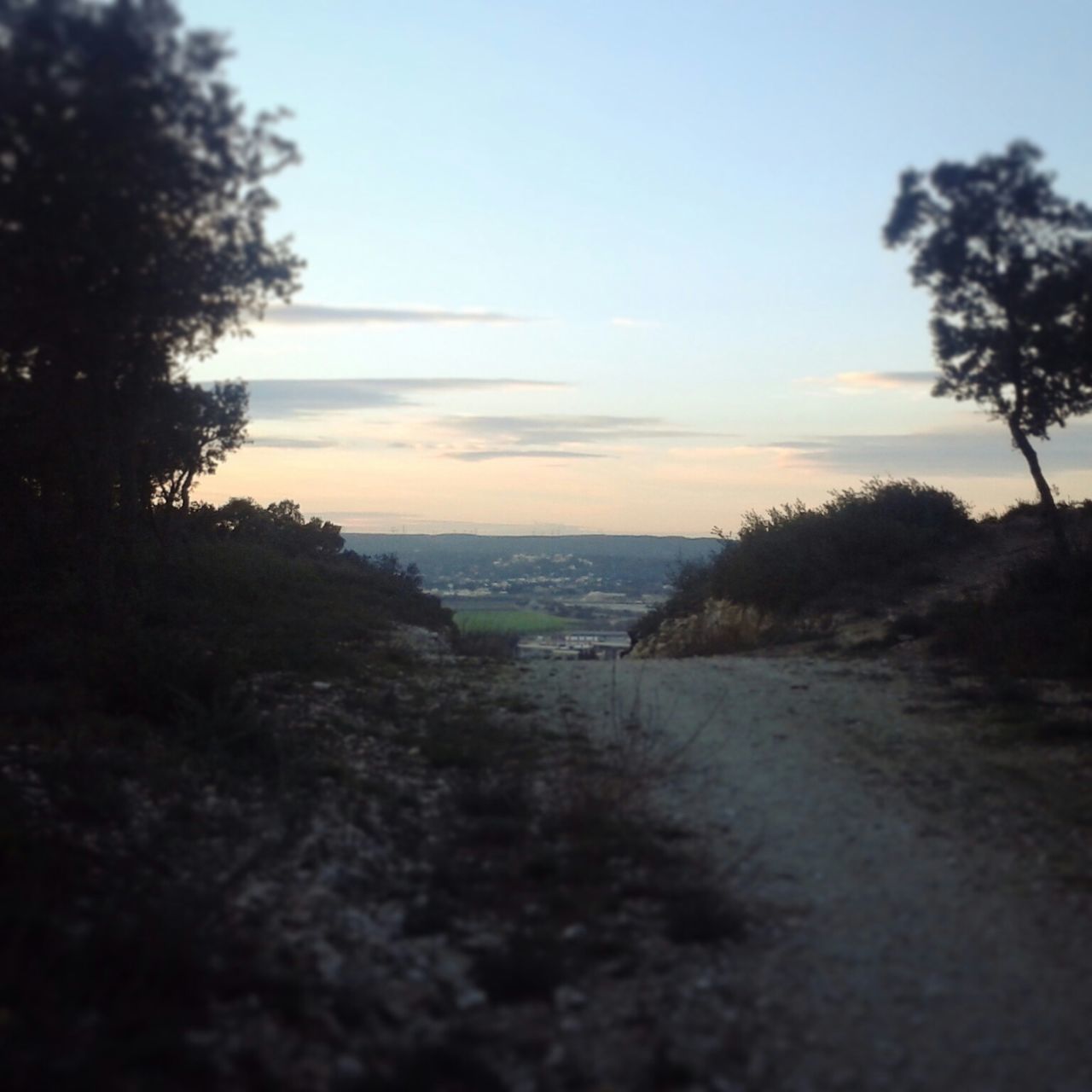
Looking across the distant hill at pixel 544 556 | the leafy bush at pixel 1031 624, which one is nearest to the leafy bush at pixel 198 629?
the distant hill at pixel 544 556

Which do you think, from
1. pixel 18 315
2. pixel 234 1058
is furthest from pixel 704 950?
pixel 18 315

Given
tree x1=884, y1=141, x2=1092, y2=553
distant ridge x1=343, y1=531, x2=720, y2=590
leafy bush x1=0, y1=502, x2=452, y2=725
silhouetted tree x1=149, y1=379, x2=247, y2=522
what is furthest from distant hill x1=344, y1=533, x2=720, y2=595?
tree x1=884, y1=141, x2=1092, y2=553

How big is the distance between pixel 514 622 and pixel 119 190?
11820mm

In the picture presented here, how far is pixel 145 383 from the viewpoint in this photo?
13984mm

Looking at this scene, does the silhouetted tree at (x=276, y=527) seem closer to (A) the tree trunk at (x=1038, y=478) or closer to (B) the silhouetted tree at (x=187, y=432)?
(B) the silhouetted tree at (x=187, y=432)

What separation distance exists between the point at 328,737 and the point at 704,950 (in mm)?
5088

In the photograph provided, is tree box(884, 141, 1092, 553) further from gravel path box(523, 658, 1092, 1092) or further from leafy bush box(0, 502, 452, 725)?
leafy bush box(0, 502, 452, 725)

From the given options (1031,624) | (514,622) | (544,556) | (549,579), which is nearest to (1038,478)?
(1031,624)

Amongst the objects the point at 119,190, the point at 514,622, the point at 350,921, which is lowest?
the point at 350,921

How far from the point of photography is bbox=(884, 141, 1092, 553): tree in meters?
13.4

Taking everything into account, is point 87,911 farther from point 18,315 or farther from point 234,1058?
point 18,315

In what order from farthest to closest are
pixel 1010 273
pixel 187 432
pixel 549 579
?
pixel 549 579, pixel 187 432, pixel 1010 273

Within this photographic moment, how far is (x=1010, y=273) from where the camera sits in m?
13.8

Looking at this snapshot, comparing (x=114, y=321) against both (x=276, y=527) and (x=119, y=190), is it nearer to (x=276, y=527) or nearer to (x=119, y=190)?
(x=119, y=190)
